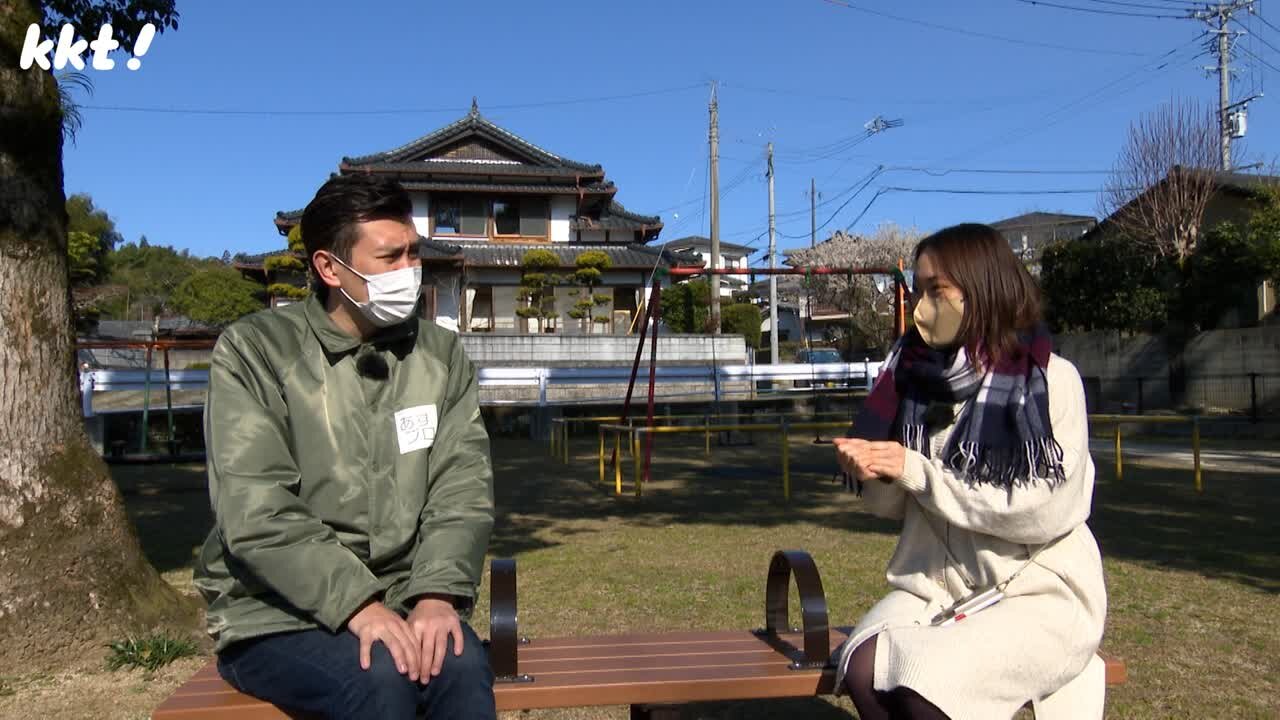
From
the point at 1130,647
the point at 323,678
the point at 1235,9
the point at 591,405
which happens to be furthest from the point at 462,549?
the point at 1235,9

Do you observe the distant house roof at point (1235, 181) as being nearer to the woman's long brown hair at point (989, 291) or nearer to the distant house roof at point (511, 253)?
the distant house roof at point (511, 253)

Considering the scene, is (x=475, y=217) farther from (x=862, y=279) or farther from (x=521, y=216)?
(x=862, y=279)

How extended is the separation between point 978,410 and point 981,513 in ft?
0.72

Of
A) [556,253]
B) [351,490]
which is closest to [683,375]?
[556,253]

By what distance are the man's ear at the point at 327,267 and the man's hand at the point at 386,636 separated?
2.41 feet

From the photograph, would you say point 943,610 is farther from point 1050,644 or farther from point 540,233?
point 540,233

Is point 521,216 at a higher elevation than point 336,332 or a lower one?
higher

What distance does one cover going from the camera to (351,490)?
2.05m

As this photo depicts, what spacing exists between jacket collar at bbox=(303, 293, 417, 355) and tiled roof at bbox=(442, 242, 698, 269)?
73.9 ft

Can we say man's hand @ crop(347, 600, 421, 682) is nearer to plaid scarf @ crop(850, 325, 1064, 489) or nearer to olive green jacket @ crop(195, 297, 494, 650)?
olive green jacket @ crop(195, 297, 494, 650)

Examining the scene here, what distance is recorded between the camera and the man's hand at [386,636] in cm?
181

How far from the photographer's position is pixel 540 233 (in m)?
27.4

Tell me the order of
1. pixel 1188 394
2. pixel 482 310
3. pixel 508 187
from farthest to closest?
1. pixel 508 187
2. pixel 482 310
3. pixel 1188 394

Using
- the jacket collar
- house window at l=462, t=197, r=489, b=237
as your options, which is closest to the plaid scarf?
the jacket collar
